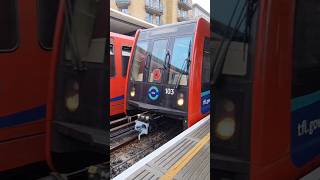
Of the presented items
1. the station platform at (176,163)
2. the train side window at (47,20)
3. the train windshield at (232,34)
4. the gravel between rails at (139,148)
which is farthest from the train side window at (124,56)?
the train windshield at (232,34)

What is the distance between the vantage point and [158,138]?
722 cm

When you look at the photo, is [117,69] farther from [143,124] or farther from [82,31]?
[82,31]

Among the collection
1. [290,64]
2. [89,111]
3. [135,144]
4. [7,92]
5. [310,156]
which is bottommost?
[135,144]

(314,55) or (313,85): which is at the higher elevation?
(314,55)

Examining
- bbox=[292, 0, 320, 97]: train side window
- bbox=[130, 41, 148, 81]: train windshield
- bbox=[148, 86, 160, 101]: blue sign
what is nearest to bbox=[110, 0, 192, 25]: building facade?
bbox=[130, 41, 148, 81]: train windshield

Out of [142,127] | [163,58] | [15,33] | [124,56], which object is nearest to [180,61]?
[163,58]

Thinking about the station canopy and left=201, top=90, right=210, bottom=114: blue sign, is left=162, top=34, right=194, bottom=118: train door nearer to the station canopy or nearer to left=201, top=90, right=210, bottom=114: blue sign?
left=201, top=90, right=210, bottom=114: blue sign

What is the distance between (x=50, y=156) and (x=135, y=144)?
17.2 ft

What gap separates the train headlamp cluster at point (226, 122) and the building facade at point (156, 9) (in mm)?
31828

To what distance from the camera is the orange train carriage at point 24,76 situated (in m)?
1.48

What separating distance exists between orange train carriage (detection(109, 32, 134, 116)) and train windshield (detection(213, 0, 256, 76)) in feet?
23.8

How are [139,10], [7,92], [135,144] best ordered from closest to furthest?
[7,92] < [135,144] < [139,10]

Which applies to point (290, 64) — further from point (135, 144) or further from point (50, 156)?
point (135, 144)

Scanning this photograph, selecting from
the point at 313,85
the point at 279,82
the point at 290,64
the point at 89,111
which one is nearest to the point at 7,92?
the point at 89,111
